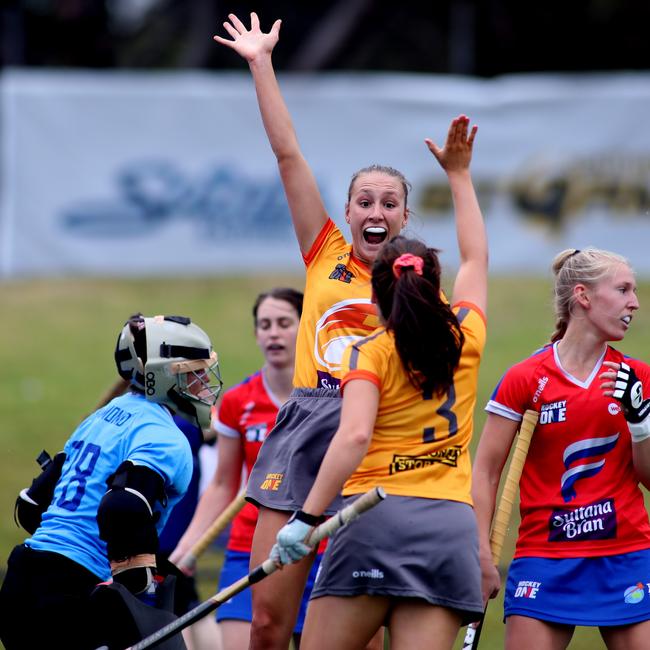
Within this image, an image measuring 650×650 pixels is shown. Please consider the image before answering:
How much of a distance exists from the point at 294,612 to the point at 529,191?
1170cm

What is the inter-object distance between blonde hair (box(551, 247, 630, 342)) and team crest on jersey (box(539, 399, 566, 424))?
37 cm

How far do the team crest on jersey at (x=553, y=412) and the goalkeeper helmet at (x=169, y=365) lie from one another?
1292mm

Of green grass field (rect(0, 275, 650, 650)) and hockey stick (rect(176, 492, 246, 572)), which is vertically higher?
green grass field (rect(0, 275, 650, 650))

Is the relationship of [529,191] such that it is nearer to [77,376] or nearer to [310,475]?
[77,376]

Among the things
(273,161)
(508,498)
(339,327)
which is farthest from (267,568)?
(273,161)

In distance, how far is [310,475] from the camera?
5.04 metres

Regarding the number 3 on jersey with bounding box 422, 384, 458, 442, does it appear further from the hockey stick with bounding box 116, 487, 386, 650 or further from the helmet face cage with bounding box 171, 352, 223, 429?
the helmet face cage with bounding box 171, 352, 223, 429

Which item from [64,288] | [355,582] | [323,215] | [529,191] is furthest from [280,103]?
[64,288]

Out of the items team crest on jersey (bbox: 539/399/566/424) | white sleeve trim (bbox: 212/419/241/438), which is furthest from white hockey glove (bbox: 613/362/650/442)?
white sleeve trim (bbox: 212/419/241/438)

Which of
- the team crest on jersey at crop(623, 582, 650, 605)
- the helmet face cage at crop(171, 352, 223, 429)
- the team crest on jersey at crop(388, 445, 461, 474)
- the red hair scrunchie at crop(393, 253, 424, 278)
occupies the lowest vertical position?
the team crest on jersey at crop(623, 582, 650, 605)

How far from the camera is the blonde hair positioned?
532 centimetres

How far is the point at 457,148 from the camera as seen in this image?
5082 millimetres

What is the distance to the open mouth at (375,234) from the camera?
5.16 meters

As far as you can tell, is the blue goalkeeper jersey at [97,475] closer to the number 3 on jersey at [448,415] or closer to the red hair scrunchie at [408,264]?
the number 3 on jersey at [448,415]
